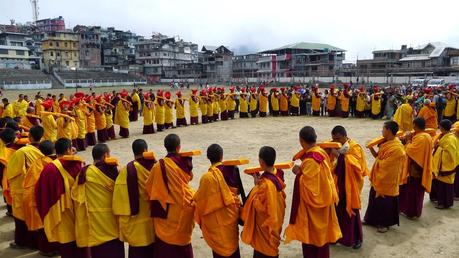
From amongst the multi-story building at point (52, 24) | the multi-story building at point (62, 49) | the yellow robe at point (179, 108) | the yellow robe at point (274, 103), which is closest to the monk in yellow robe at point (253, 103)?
the yellow robe at point (274, 103)

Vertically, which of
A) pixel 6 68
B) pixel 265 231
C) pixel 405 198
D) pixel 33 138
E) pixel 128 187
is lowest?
pixel 405 198

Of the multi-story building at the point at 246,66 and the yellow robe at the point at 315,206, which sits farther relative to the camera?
the multi-story building at the point at 246,66

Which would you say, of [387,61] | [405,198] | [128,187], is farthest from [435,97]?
[387,61]

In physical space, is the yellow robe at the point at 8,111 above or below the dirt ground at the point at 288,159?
above

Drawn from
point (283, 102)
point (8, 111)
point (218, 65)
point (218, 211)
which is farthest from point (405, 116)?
point (218, 65)

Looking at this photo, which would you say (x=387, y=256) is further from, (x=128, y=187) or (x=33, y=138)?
(x=33, y=138)

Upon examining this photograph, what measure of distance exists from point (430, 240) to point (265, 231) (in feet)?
10.5

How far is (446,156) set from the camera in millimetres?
6625

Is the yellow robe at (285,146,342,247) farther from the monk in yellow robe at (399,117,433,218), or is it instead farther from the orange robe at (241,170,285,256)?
the monk in yellow robe at (399,117,433,218)

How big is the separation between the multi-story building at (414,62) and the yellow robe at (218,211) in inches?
2122

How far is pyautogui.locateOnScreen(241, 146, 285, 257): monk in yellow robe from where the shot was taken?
Answer: 12.6ft

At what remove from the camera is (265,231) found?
399 centimetres

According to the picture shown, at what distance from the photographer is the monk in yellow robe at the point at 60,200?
4398 millimetres

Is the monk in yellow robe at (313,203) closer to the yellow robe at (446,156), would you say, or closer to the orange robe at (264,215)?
the orange robe at (264,215)
